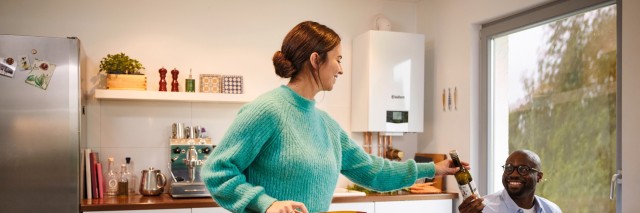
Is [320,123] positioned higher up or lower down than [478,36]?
lower down

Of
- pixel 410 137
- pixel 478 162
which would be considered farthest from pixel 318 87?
pixel 410 137

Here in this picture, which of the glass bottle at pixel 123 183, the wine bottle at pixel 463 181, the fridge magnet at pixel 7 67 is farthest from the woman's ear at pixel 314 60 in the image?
the glass bottle at pixel 123 183

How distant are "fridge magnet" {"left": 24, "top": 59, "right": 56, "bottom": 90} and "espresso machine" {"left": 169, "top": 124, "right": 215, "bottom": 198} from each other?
0.89 m

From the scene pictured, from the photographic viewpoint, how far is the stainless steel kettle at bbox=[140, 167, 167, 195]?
12.9ft

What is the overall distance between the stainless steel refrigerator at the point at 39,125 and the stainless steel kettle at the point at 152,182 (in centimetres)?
50

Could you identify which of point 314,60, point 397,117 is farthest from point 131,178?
point 314,60

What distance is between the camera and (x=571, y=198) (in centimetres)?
337

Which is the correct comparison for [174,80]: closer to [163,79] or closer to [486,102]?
[163,79]

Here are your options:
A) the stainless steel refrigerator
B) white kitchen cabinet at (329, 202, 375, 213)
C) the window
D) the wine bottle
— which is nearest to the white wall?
the stainless steel refrigerator

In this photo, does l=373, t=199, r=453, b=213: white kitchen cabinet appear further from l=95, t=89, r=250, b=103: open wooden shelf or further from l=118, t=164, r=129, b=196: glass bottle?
l=118, t=164, r=129, b=196: glass bottle

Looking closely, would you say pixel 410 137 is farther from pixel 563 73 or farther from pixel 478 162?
pixel 563 73

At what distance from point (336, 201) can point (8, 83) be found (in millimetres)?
1998

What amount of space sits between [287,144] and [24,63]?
90.3 inches

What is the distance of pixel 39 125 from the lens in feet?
11.2
